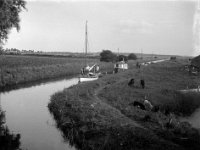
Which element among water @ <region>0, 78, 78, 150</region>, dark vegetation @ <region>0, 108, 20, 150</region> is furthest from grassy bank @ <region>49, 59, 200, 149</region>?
dark vegetation @ <region>0, 108, 20, 150</region>

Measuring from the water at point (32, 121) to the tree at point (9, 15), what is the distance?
7.36 metres

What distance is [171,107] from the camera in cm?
2489

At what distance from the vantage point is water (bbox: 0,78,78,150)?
16823mm

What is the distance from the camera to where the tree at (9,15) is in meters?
22.7

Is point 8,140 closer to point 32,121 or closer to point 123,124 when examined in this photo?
point 32,121

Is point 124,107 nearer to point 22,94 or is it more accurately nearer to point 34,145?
point 34,145

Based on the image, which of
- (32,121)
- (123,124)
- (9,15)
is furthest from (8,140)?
(9,15)

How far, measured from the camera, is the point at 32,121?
859 inches

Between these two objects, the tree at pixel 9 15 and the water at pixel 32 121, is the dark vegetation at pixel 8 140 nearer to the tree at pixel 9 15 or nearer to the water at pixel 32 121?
the water at pixel 32 121

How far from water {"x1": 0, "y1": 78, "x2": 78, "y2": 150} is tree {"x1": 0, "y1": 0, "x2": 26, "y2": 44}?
7.36m

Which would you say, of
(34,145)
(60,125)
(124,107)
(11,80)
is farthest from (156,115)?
(11,80)

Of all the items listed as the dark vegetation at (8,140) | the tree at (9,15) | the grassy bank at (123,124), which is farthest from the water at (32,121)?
the tree at (9,15)

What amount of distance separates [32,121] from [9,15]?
10.1 meters

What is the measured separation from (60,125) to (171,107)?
36.7 ft
